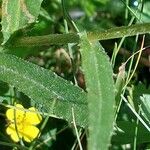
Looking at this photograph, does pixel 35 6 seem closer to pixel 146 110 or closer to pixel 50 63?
pixel 146 110

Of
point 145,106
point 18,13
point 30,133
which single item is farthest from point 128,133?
point 18,13

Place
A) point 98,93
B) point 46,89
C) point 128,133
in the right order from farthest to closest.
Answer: point 128,133 → point 46,89 → point 98,93

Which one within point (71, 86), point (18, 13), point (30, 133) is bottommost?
point (30, 133)

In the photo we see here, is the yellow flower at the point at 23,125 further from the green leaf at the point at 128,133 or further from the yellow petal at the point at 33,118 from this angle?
the green leaf at the point at 128,133

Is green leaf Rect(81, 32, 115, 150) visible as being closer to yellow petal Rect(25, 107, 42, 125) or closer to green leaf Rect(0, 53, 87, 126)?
green leaf Rect(0, 53, 87, 126)

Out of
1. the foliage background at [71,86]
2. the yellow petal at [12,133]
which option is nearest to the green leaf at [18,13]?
the foliage background at [71,86]

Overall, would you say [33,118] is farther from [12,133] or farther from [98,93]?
[98,93]

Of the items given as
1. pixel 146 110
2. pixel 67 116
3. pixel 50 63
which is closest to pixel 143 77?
pixel 50 63
